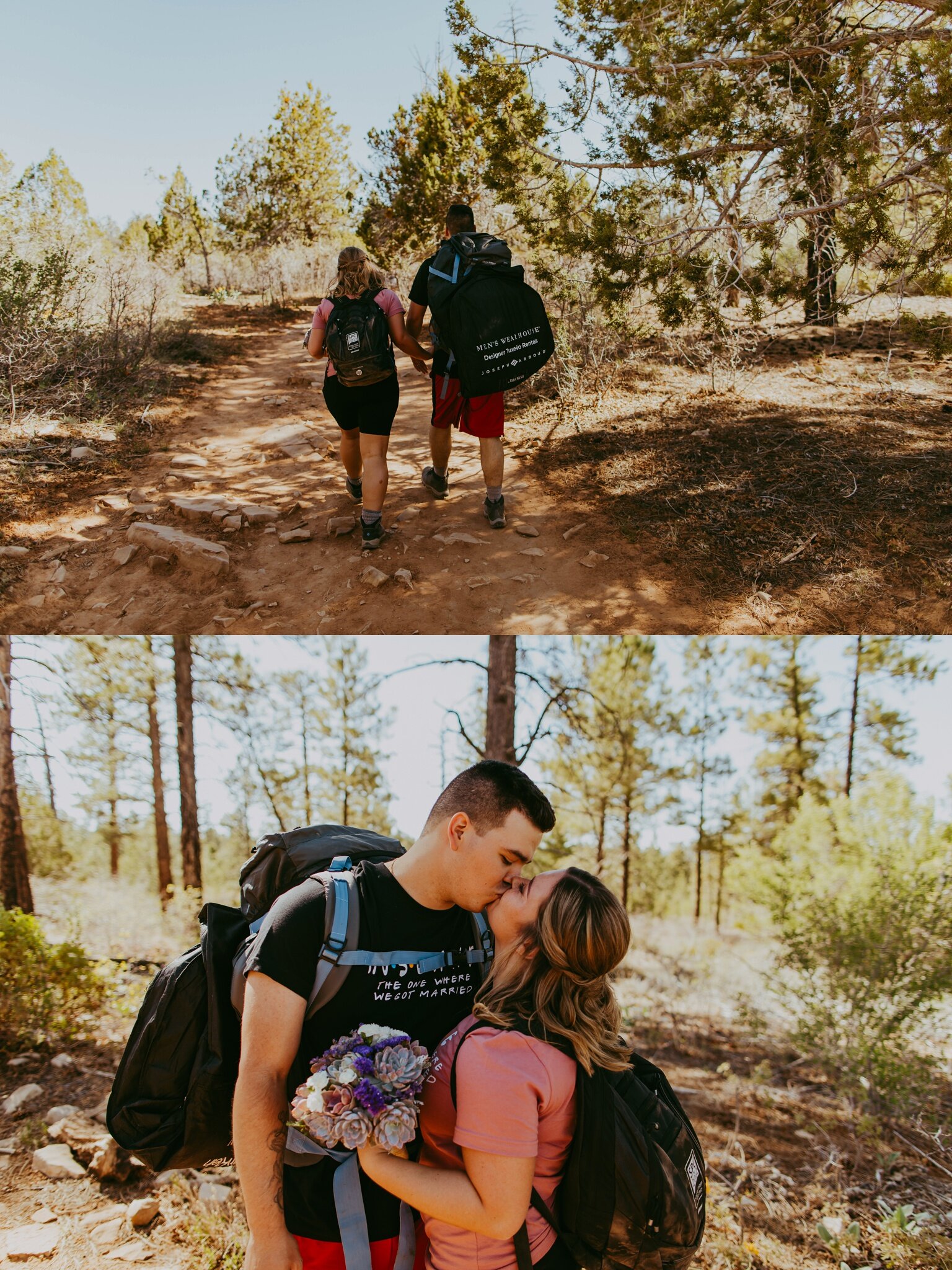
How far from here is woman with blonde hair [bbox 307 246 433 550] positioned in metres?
5.55

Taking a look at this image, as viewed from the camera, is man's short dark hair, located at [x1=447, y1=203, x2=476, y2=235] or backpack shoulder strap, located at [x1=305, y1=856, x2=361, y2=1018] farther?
man's short dark hair, located at [x1=447, y1=203, x2=476, y2=235]

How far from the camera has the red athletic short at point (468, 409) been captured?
6.15 meters

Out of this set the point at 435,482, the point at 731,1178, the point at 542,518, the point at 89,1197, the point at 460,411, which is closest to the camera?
the point at 89,1197

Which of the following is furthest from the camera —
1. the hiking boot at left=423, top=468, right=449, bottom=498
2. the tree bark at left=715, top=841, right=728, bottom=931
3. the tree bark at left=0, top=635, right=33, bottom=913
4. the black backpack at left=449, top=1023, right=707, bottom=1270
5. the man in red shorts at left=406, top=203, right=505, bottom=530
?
the tree bark at left=715, top=841, right=728, bottom=931

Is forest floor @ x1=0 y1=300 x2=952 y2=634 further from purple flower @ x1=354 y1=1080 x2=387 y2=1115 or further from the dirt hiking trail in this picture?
purple flower @ x1=354 y1=1080 x2=387 y2=1115

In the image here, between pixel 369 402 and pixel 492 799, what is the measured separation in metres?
4.27

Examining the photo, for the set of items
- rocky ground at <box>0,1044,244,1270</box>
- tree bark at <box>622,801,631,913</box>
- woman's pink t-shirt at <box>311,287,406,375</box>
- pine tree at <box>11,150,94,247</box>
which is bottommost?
tree bark at <box>622,801,631,913</box>

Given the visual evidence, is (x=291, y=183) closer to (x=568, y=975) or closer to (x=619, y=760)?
(x=619, y=760)

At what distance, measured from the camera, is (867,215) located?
19.7 feet

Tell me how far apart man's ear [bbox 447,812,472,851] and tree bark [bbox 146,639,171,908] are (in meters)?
7.66

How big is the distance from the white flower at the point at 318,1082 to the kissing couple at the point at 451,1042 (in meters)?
0.17

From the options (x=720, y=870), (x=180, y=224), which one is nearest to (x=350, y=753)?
(x=720, y=870)

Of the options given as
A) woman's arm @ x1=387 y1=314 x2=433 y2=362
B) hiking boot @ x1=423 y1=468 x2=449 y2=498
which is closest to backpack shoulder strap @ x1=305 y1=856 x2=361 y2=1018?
woman's arm @ x1=387 y1=314 x2=433 y2=362

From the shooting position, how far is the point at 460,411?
6.40 metres
